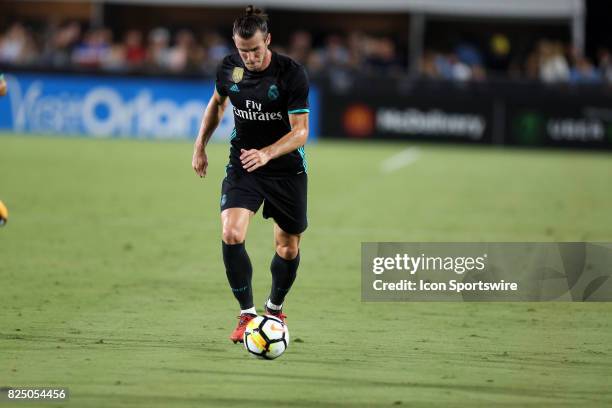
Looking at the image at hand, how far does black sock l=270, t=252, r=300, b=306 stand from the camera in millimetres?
8219

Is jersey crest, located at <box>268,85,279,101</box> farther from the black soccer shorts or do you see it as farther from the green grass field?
the green grass field

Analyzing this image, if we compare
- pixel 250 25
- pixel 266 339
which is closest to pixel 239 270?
pixel 266 339

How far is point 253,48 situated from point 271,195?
3.48 ft

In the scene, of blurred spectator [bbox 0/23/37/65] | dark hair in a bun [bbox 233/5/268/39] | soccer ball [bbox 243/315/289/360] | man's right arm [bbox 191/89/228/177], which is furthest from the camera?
blurred spectator [bbox 0/23/37/65]

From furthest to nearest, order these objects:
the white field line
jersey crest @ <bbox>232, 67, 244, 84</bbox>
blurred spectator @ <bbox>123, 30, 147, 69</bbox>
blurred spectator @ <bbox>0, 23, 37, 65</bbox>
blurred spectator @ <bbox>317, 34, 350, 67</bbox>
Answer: blurred spectator @ <bbox>123, 30, 147, 69</bbox>
blurred spectator @ <bbox>317, 34, 350, 67</bbox>
blurred spectator @ <bbox>0, 23, 37, 65</bbox>
the white field line
jersey crest @ <bbox>232, 67, 244, 84</bbox>

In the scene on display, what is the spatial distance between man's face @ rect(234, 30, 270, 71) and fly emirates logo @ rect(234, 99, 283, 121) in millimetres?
275

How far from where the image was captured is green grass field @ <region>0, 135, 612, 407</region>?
644cm

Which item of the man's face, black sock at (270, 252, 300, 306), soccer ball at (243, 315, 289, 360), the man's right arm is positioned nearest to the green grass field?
soccer ball at (243, 315, 289, 360)

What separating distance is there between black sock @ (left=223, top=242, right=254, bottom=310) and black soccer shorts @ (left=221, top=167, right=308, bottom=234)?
0.29m

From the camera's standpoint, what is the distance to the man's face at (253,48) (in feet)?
24.4

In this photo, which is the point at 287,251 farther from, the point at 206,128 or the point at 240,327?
the point at 206,128

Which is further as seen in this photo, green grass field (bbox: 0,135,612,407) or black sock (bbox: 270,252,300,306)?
black sock (bbox: 270,252,300,306)

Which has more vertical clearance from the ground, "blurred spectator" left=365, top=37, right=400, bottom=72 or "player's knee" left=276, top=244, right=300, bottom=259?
"player's knee" left=276, top=244, right=300, bottom=259

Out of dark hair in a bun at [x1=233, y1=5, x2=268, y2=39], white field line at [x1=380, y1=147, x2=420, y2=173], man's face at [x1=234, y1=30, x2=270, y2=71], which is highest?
dark hair in a bun at [x1=233, y1=5, x2=268, y2=39]
